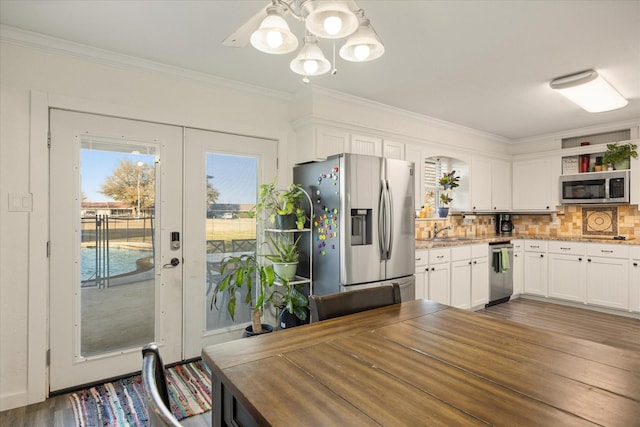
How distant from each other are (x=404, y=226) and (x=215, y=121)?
2.02m

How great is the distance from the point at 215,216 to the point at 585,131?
5.05 metres

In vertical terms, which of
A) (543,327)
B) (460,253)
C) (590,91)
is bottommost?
(543,327)

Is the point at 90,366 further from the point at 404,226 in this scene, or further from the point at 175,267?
the point at 404,226

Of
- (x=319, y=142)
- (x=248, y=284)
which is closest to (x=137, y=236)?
(x=248, y=284)

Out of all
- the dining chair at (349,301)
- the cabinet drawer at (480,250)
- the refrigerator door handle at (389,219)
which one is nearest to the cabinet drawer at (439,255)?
the cabinet drawer at (480,250)

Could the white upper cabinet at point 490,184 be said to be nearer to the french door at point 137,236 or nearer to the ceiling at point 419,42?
the ceiling at point 419,42

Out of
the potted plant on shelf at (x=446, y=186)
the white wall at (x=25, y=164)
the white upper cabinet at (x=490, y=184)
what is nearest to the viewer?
the white wall at (x=25, y=164)

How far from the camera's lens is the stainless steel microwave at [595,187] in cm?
453

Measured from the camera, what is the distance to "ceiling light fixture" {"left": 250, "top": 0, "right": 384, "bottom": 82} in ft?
4.09

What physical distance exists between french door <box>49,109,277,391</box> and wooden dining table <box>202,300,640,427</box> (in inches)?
73.7

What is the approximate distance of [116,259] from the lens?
2693 mm

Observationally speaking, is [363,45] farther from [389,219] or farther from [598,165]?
[598,165]

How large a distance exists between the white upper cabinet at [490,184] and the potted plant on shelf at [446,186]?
0.28 metres

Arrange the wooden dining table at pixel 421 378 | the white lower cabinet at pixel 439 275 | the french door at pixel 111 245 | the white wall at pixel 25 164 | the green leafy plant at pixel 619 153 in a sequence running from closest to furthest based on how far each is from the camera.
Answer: the wooden dining table at pixel 421 378 < the white wall at pixel 25 164 < the french door at pixel 111 245 < the white lower cabinet at pixel 439 275 < the green leafy plant at pixel 619 153
